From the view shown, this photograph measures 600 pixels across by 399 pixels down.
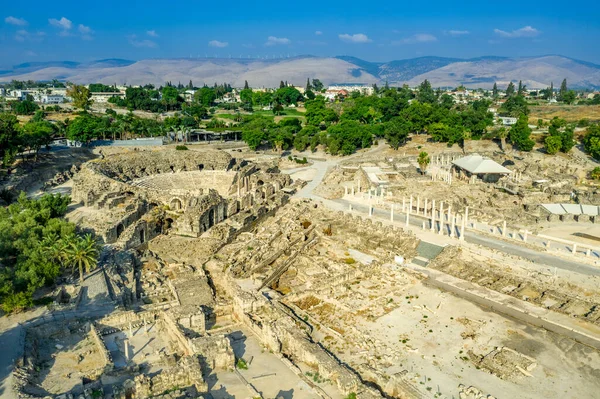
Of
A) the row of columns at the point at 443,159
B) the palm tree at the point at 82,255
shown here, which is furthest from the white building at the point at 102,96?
the palm tree at the point at 82,255

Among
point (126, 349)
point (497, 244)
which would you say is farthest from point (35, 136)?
point (497, 244)

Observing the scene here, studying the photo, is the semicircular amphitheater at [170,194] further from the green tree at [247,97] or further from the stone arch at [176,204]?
the green tree at [247,97]

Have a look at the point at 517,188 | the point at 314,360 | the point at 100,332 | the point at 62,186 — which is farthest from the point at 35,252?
the point at 517,188

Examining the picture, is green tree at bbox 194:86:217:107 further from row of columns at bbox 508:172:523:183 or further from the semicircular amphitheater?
row of columns at bbox 508:172:523:183

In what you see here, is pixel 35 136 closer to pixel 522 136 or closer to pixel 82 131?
pixel 82 131

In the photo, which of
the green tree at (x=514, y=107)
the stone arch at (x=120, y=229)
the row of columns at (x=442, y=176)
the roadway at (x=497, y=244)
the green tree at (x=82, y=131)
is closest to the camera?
the roadway at (x=497, y=244)

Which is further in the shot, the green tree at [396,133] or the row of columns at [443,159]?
the green tree at [396,133]

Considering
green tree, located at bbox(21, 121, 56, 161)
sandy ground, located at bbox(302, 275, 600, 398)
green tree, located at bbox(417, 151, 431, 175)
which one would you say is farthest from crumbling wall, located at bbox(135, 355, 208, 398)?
green tree, located at bbox(21, 121, 56, 161)
